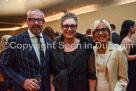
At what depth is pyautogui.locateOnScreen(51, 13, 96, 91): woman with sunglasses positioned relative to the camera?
1.35m

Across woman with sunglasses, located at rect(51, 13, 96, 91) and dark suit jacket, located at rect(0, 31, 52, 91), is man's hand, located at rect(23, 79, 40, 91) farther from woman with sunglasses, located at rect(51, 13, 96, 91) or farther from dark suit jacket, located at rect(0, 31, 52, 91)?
woman with sunglasses, located at rect(51, 13, 96, 91)

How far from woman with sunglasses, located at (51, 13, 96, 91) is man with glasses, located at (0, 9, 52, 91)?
0.13m

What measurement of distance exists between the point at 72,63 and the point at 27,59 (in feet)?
1.51

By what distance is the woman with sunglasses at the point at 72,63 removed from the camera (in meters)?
1.35

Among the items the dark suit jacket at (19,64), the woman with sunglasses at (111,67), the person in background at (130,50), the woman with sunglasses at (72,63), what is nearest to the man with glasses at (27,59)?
the dark suit jacket at (19,64)

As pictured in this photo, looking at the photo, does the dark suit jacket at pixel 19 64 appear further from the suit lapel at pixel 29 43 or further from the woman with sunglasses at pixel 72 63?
the woman with sunglasses at pixel 72 63

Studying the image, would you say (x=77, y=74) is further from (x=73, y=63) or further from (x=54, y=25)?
(x=54, y=25)

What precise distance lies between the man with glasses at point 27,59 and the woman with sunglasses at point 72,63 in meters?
0.13

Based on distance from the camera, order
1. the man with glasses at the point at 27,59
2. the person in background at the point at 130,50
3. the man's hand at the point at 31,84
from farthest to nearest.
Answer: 1. the person in background at the point at 130,50
2. the man with glasses at the point at 27,59
3. the man's hand at the point at 31,84

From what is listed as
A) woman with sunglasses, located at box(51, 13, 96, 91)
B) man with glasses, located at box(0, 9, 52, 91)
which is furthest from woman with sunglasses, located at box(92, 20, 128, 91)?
man with glasses, located at box(0, 9, 52, 91)

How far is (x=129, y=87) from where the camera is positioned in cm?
238

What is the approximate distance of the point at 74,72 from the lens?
1361 mm

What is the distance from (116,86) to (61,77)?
0.54m

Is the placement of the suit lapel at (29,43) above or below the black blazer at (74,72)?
above
